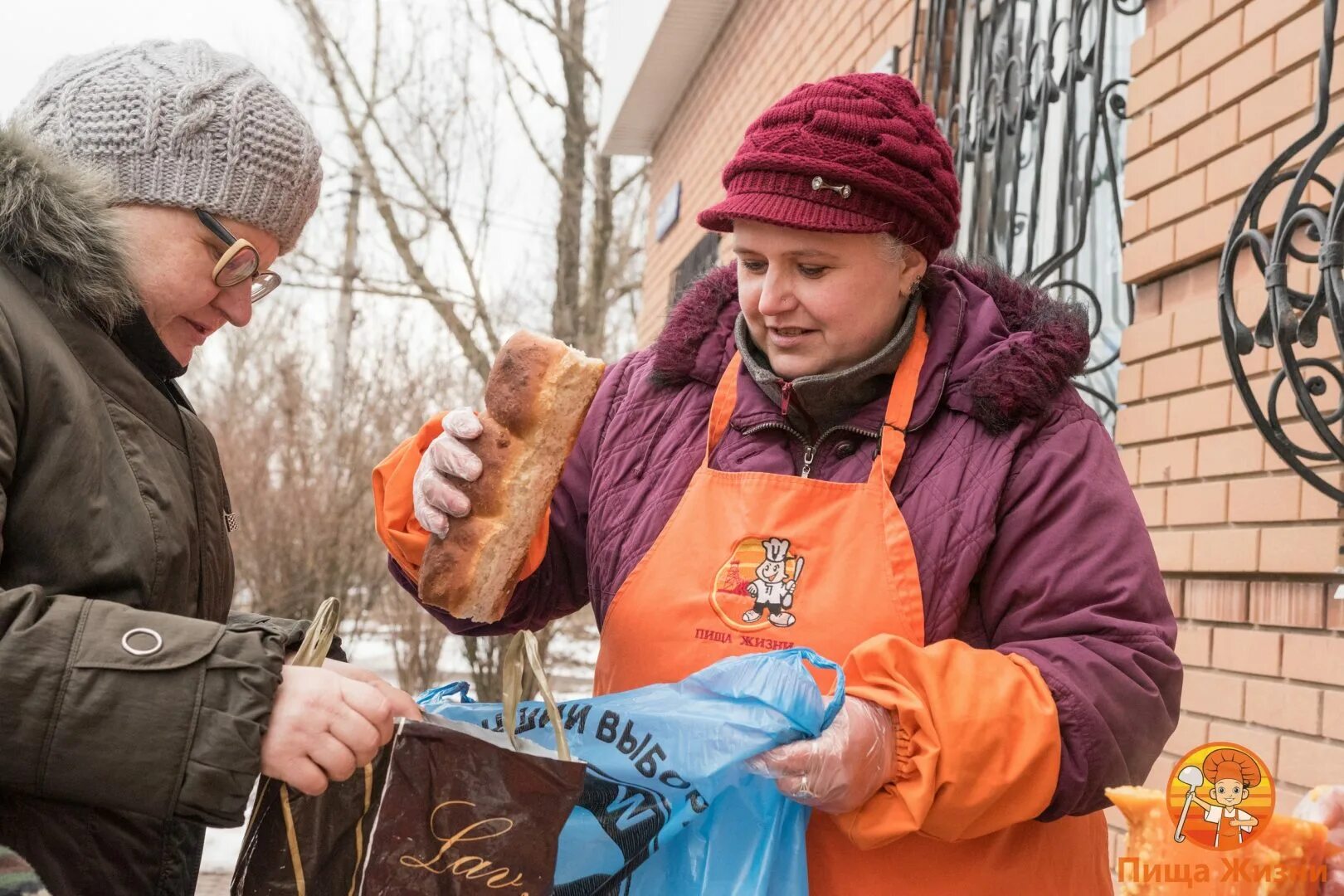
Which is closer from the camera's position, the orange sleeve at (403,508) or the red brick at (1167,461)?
the orange sleeve at (403,508)

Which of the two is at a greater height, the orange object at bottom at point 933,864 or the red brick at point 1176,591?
the red brick at point 1176,591

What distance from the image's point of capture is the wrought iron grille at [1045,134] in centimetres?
373

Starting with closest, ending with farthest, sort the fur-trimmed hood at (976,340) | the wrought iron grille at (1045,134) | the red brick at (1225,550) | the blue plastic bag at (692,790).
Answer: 1. the blue plastic bag at (692,790)
2. the fur-trimmed hood at (976,340)
3. the red brick at (1225,550)
4. the wrought iron grille at (1045,134)

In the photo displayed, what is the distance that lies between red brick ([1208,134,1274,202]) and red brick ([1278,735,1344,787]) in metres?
1.29

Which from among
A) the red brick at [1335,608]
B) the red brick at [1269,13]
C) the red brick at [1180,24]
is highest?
the red brick at [1180,24]

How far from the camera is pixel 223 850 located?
582 centimetres

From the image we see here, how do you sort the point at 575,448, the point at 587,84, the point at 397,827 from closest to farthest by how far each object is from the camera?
the point at 397,827 < the point at 575,448 < the point at 587,84

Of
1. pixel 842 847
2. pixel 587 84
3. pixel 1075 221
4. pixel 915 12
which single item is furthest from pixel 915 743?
pixel 587 84

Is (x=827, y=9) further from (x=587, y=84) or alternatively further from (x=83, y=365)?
(x=587, y=84)

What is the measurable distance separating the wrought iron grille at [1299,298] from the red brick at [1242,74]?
0.62 ft

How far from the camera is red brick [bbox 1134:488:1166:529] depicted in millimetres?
3139

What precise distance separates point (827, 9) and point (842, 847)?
5597 mm

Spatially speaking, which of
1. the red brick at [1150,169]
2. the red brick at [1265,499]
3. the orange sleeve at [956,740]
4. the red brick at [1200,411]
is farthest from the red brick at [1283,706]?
the red brick at [1150,169]

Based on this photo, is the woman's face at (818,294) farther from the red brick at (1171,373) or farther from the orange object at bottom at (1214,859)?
the red brick at (1171,373)
